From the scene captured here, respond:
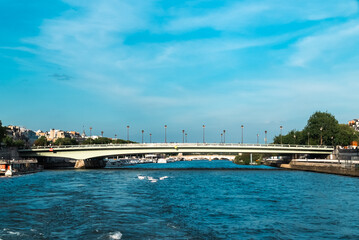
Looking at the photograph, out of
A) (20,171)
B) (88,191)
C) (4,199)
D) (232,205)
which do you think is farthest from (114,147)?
(232,205)

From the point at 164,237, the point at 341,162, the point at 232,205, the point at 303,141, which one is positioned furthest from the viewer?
the point at 303,141

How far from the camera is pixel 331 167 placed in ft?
263

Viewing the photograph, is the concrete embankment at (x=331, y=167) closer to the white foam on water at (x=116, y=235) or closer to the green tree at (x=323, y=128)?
the green tree at (x=323, y=128)

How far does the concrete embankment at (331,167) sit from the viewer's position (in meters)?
70.1

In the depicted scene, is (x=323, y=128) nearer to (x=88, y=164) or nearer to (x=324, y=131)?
(x=324, y=131)

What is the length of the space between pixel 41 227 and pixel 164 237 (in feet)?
29.4

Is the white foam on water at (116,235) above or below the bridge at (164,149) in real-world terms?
below

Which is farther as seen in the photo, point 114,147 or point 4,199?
point 114,147

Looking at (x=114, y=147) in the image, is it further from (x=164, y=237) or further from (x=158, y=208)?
(x=164, y=237)

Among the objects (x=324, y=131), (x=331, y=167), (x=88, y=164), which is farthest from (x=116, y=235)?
(x=324, y=131)

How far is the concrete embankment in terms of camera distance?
7006 cm

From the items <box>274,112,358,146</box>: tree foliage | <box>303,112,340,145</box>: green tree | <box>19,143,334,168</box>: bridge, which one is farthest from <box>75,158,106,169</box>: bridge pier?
<box>303,112,340,145</box>: green tree

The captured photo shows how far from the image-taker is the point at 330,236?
2461cm

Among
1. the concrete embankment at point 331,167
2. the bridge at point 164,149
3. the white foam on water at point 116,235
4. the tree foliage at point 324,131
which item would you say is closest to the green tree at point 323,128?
the tree foliage at point 324,131
